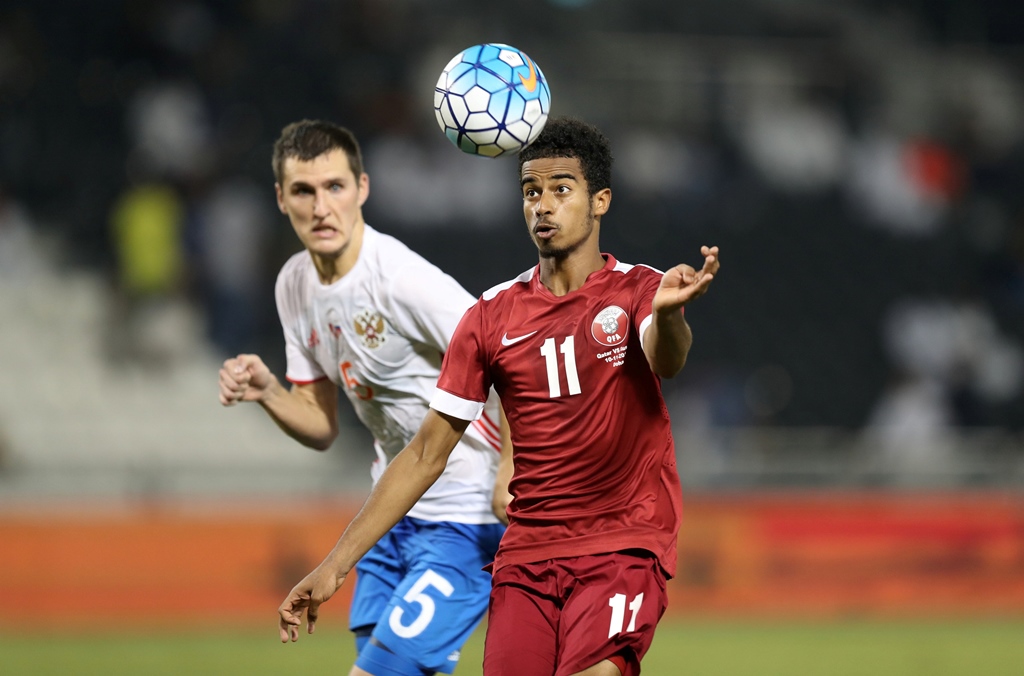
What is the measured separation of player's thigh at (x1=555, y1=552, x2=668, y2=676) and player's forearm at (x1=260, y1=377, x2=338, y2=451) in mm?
1769

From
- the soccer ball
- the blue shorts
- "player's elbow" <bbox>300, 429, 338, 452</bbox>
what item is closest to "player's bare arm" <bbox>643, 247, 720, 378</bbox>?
the soccer ball

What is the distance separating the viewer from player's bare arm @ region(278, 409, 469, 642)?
4.44m

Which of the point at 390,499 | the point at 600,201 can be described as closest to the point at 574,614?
the point at 390,499

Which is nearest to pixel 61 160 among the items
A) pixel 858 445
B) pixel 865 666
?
pixel 858 445

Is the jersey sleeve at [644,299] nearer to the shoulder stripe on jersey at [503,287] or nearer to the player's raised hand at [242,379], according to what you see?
the shoulder stripe on jersey at [503,287]

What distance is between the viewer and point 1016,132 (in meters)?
17.7

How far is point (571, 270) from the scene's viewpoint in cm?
475

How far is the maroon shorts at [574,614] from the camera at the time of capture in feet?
14.4

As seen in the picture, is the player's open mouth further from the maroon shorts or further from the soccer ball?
the maroon shorts

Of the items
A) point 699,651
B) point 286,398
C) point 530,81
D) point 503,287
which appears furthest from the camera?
point 699,651

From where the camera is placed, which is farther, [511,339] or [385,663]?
[385,663]

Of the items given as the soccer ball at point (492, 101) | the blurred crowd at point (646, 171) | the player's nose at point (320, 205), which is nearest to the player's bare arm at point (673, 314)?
the soccer ball at point (492, 101)

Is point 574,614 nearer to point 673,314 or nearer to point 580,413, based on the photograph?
point 580,413

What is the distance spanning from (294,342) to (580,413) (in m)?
1.85
